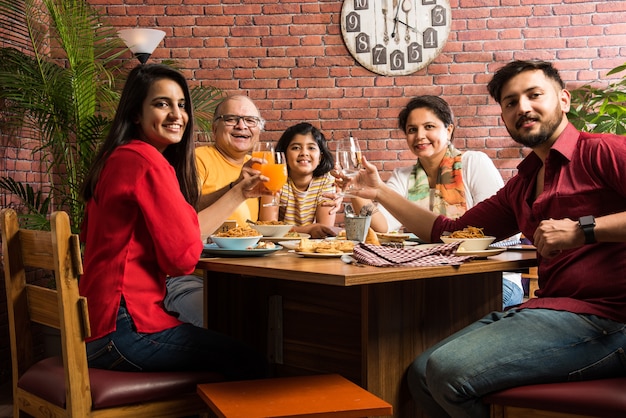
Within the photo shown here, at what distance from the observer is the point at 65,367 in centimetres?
156

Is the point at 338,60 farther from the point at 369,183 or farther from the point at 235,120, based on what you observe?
the point at 369,183

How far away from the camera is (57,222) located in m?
1.53

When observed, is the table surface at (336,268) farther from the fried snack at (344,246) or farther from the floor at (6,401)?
the floor at (6,401)

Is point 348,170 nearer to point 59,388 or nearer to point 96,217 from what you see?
point 96,217

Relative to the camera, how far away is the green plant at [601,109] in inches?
172

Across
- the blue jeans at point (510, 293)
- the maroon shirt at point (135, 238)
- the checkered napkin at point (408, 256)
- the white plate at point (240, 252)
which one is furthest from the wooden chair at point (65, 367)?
the blue jeans at point (510, 293)

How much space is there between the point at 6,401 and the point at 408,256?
2.67 m

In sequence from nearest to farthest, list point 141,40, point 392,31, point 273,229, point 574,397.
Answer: point 574,397 → point 273,229 → point 141,40 → point 392,31

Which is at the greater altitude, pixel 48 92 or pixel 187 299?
pixel 48 92

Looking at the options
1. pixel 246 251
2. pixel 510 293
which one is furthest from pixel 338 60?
pixel 246 251

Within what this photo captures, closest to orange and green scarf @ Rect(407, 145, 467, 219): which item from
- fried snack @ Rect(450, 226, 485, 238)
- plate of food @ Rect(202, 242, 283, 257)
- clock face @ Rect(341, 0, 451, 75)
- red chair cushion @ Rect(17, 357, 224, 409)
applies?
fried snack @ Rect(450, 226, 485, 238)

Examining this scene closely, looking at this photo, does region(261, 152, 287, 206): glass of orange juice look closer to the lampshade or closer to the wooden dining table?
the wooden dining table

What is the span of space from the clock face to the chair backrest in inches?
165

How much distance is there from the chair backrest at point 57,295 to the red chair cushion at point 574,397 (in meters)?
0.91
